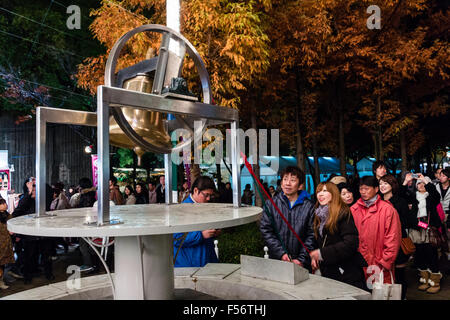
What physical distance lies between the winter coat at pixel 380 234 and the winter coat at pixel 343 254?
46cm

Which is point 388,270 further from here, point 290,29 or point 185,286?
point 290,29

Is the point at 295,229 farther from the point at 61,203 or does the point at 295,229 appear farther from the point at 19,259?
the point at 19,259

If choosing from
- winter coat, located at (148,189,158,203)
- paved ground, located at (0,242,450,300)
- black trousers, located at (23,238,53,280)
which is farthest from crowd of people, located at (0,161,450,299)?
winter coat, located at (148,189,158,203)

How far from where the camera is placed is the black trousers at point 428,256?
584 cm

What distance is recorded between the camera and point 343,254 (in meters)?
3.49

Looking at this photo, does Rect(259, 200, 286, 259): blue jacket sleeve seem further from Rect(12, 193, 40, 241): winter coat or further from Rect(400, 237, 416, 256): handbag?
Rect(12, 193, 40, 241): winter coat

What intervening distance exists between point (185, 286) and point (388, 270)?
8.10 feet

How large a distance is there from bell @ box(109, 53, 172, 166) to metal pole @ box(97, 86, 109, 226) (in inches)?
14.3

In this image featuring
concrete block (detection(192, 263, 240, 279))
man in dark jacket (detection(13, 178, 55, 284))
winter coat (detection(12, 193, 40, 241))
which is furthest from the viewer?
man in dark jacket (detection(13, 178, 55, 284))

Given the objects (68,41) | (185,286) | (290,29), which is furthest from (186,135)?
(68,41)

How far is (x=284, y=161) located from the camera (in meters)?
19.8

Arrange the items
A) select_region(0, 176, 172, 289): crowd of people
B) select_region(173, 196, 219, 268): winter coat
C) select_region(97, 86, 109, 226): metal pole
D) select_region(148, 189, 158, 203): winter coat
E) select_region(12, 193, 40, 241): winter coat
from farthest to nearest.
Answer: select_region(148, 189, 158, 203): winter coat < select_region(12, 193, 40, 241): winter coat < select_region(0, 176, 172, 289): crowd of people < select_region(173, 196, 219, 268): winter coat < select_region(97, 86, 109, 226): metal pole

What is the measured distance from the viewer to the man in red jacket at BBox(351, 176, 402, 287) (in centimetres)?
401

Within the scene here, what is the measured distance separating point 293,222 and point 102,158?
8.07ft
